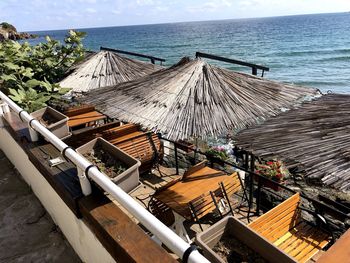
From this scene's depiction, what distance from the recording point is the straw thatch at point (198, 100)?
13.0 feet

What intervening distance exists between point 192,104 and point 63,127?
1955mm

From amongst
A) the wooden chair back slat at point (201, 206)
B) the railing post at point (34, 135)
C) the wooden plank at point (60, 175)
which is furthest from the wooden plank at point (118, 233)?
the wooden chair back slat at point (201, 206)

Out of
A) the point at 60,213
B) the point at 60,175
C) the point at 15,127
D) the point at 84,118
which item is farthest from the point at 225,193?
the point at 84,118

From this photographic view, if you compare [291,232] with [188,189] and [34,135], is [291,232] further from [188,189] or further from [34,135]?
[34,135]

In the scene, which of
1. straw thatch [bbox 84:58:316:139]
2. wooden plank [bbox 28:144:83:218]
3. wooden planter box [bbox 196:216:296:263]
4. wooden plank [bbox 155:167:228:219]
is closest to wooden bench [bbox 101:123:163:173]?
straw thatch [bbox 84:58:316:139]

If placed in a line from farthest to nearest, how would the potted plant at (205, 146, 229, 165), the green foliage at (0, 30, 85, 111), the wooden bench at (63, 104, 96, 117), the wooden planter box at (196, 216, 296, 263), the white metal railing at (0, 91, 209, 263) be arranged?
Result: the potted plant at (205, 146, 229, 165) → the wooden bench at (63, 104, 96, 117) → the green foliage at (0, 30, 85, 111) → the wooden planter box at (196, 216, 296, 263) → the white metal railing at (0, 91, 209, 263)

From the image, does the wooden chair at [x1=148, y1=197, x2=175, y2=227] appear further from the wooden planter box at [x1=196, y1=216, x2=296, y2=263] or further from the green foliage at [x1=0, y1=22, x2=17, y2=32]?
the green foliage at [x1=0, y1=22, x2=17, y2=32]

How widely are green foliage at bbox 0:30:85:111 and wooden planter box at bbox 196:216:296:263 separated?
4.96 meters

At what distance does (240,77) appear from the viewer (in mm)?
4816

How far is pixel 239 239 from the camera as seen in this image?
2.88m

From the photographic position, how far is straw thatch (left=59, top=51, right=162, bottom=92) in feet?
24.6

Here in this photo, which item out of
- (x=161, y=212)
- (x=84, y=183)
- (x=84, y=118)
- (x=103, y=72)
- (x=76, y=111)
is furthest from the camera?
(x=103, y=72)

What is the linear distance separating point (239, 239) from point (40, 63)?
7.64 metres

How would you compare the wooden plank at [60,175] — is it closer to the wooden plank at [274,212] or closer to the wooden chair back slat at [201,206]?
the wooden chair back slat at [201,206]
